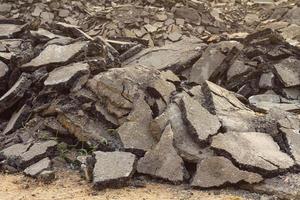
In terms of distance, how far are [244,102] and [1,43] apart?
162 inches

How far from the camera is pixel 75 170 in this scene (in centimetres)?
562

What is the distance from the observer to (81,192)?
16.6 feet

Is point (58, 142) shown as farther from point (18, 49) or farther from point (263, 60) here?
point (263, 60)

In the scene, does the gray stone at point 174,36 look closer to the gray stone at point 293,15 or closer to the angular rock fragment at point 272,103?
the angular rock fragment at point 272,103

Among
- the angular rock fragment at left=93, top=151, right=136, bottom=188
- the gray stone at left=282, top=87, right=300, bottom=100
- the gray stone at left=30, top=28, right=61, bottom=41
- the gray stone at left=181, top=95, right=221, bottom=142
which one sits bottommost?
the angular rock fragment at left=93, top=151, right=136, bottom=188

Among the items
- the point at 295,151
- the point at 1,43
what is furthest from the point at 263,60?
the point at 1,43

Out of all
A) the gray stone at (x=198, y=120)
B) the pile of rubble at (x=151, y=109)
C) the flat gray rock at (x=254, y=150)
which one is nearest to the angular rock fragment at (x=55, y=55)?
the pile of rubble at (x=151, y=109)

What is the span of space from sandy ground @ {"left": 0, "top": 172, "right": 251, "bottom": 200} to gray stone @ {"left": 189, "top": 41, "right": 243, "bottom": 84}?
2.71 metres

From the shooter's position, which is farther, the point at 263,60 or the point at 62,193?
the point at 263,60

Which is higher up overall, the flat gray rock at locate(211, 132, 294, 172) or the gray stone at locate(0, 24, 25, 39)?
the flat gray rock at locate(211, 132, 294, 172)

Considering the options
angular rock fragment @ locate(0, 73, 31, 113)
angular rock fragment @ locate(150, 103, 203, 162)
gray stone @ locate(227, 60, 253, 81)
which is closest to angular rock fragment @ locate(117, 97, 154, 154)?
angular rock fragment @ locate(150, 103, 203, 162)

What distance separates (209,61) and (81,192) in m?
3.48

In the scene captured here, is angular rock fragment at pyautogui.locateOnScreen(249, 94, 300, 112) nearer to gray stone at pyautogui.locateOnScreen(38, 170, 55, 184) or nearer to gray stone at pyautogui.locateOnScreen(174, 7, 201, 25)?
gray stone at pyautogui.locateOnScreen(38, 170, 55, 184)

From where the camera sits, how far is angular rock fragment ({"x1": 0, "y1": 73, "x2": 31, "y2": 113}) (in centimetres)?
669
